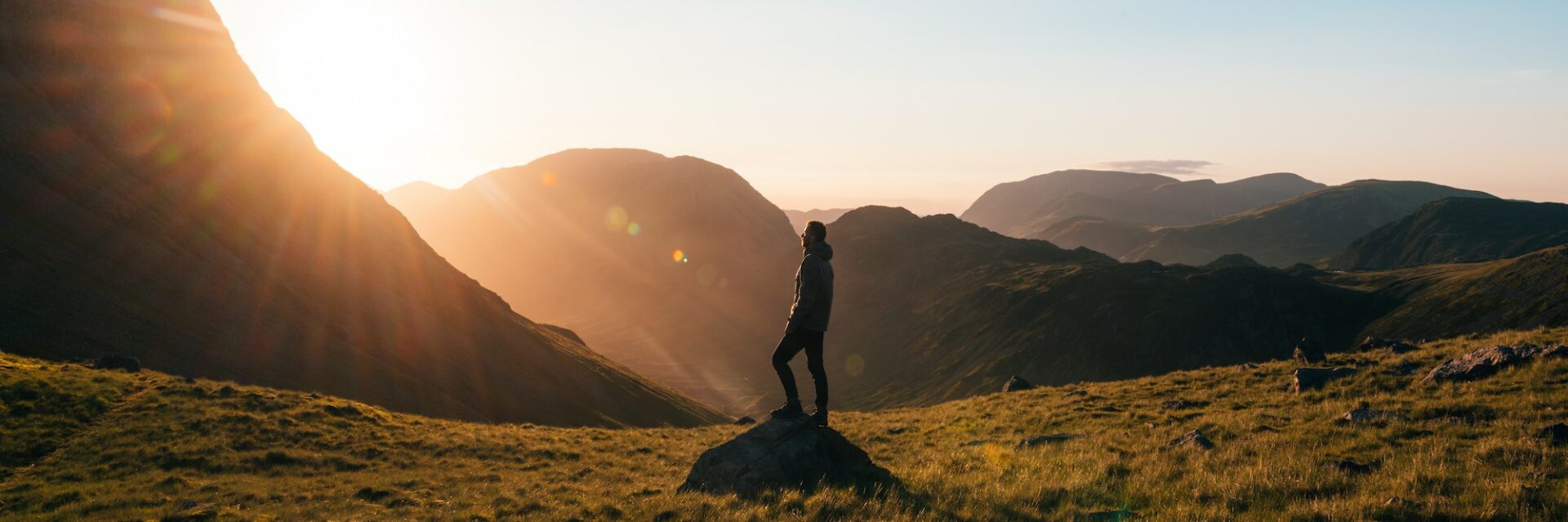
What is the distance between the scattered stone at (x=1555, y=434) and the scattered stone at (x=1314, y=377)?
9114 millimetres

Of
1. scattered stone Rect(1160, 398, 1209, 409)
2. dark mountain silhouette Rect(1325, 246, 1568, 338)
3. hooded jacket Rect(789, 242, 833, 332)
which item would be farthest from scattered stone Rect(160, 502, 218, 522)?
dark mountain silhouette Rect(1325, 246, 1568, 338)

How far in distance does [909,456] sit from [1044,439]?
3.69 meters

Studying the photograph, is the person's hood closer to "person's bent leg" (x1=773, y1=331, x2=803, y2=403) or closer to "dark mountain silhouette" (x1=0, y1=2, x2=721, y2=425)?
"person's bent leg" (x1=773, y1=331, x2=803, y2=403)

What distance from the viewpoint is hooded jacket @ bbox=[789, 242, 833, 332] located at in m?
16.5

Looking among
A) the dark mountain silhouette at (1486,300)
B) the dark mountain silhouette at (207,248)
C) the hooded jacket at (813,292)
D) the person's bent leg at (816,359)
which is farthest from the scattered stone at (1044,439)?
the dark mountain silhouette at (1486,300)

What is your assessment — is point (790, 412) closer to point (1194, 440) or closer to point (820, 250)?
point (820, 250)

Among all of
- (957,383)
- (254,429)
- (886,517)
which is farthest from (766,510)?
(957,383)

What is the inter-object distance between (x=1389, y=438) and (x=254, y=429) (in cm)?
3335

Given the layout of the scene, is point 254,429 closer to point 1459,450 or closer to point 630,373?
point 1459,450

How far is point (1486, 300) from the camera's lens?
123250mm

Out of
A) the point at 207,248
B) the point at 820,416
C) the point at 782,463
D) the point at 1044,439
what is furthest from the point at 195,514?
the point at 207,248

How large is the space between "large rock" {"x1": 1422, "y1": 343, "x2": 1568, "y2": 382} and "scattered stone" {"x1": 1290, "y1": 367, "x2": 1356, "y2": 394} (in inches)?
94.0

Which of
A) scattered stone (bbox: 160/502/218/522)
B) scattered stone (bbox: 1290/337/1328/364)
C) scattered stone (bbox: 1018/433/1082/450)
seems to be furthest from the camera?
scattered stone (bbox: 1290/337/1328/364)

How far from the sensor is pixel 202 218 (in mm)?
70750
